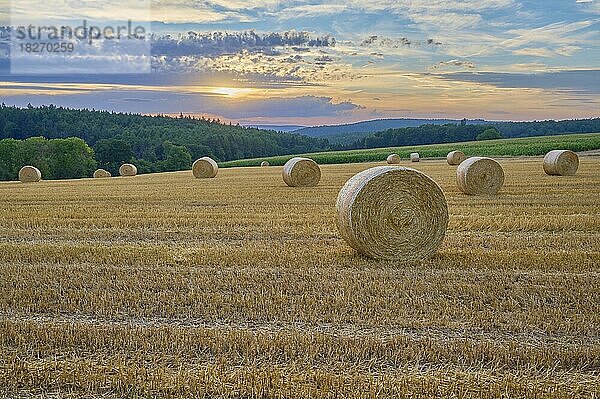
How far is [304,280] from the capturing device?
8727 mm

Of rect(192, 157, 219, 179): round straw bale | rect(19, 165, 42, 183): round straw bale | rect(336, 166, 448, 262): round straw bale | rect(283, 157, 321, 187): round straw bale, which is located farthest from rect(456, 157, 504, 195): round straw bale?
rect(19, 165, 42, 183): round straw bale

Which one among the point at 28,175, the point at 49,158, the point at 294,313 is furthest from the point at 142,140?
the point at 294,313

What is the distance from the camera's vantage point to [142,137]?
3509 inches

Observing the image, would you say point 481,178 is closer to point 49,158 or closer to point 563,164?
point 563,164

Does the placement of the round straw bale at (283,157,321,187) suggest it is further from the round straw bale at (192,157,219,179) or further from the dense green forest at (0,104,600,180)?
the dense green forest at (0,104,600,180)

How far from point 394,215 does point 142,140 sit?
78734 millimetres

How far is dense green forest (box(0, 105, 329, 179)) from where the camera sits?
Result: 71.2 metres

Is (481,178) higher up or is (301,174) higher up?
(481,178)

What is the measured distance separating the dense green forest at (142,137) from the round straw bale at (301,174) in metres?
48.2

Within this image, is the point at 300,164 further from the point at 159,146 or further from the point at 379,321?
the point at 159,146

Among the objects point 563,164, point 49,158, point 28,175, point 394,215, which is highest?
point 563,164

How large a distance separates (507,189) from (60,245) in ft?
45.5

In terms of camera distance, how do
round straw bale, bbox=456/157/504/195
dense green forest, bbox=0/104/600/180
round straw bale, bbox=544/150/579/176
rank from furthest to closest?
dense green forest, bbox=0/104/600/180
round straw bale, bbox=544/150/579/176
round straw bale, bbox=456/157/504/195

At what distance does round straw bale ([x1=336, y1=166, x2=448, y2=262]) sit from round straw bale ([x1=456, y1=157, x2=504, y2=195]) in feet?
28.7
